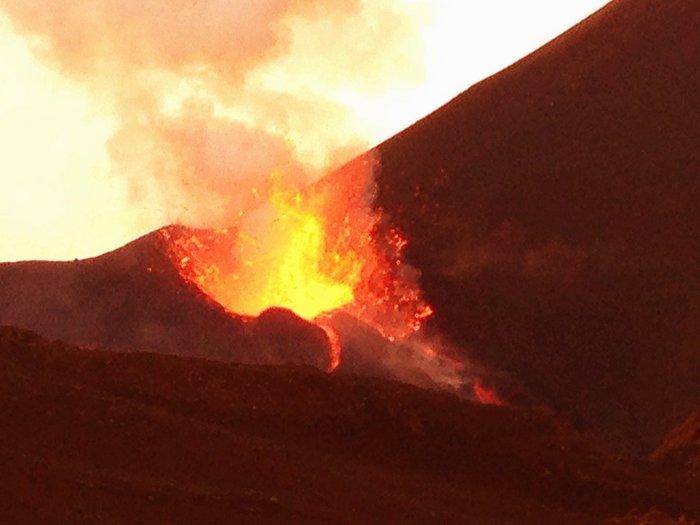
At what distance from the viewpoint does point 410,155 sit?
1480 inches

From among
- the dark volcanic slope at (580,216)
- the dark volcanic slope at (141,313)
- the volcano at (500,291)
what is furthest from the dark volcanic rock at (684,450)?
the dark volcanic slope at (141,313)

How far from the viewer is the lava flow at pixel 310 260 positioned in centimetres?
3406

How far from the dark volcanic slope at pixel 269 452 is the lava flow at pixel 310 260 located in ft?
33.7

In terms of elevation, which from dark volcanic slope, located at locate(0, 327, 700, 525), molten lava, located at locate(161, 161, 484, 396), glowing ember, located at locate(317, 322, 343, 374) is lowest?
dark volcanic slope, located at locate(0, 327, 700, 525)

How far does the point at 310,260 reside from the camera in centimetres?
3519

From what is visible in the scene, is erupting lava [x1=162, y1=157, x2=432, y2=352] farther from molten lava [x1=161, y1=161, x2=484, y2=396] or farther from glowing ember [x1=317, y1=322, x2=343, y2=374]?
glowing ember [x1=317, y1=322, x2=343, y2=374]

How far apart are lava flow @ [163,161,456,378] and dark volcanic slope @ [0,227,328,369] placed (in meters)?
0.81

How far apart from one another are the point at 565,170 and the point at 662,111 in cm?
283

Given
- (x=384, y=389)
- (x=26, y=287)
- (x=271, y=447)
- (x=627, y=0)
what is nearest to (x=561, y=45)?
(x=627, y=0)

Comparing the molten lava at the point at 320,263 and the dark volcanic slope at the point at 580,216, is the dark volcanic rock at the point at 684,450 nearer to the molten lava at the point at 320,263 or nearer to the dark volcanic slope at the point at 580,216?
the dark volcanic slope at the point at 580,216

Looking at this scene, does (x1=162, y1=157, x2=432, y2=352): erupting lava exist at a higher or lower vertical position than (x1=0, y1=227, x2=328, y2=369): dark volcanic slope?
higher

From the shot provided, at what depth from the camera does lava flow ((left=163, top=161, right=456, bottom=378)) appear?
3406 centimetres

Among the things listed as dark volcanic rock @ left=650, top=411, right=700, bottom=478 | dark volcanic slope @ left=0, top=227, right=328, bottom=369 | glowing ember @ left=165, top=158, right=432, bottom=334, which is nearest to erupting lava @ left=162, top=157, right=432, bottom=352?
glowing ember @ left=165, top=158, right=432, bottom=334

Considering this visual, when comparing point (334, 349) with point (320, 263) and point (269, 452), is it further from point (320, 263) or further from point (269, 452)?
point (269, 452)
